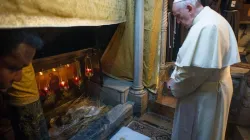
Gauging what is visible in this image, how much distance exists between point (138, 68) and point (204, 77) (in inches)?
50.2

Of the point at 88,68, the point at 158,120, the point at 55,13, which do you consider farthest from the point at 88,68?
the point at 55,13

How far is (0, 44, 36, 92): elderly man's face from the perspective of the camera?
0.89 meters

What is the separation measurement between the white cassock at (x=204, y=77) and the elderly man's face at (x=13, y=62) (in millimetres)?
1144

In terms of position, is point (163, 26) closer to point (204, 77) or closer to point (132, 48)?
point (132, 48)

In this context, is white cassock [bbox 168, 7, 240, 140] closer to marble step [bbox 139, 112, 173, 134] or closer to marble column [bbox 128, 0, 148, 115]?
marble step [bbox 139, 112, 173, 134]

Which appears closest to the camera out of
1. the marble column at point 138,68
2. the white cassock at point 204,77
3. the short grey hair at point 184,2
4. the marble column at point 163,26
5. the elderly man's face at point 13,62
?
the elderly man's face at point 13,62

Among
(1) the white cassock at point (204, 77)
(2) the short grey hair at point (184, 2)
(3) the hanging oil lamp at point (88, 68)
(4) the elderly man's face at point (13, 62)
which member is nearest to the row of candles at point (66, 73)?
(3) the hanging oil lamp at point (88, 68)

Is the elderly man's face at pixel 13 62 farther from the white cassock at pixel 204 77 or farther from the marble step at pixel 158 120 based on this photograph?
the marble step at pixel 158 120

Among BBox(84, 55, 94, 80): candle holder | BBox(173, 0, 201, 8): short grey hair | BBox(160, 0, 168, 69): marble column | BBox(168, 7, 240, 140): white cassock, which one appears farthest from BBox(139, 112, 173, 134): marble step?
BBox(173, 0, 201, 8): short grey hair

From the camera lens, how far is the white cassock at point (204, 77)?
1417mm

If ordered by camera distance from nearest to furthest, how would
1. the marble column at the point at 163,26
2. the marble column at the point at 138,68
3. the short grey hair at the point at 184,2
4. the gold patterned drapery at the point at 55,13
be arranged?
1. the gold patterned drapery at the point at 55,13
2. the short grey hair at the point at 184,2
3. the marble column at the point at 138,68
4. the marble column at the point at 163,26

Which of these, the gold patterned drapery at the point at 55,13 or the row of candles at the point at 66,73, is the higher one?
the gold patterned drapery at the point at 55,13

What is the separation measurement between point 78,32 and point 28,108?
1603 millimetres

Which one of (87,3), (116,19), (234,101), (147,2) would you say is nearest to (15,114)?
(87,3)
